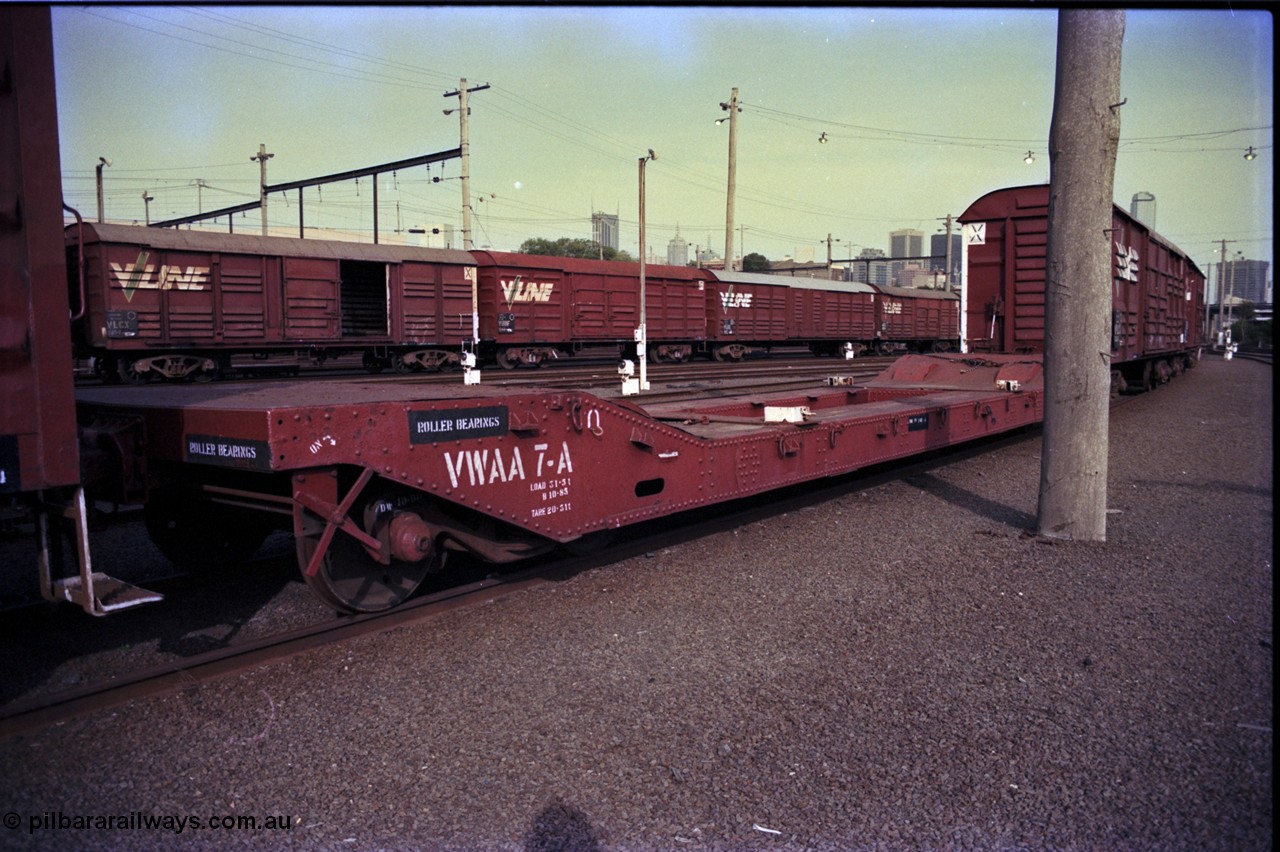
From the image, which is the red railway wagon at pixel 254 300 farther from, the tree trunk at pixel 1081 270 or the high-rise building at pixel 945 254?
the high-rise building at pixel 945 254

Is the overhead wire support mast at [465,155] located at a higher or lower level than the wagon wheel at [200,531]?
higher

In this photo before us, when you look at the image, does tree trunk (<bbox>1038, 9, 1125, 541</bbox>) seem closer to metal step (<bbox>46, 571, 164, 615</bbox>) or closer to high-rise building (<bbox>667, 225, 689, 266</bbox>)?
metal step (<bbox>46, 571, 164, 615</bbox>)

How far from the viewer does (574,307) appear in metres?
27.9

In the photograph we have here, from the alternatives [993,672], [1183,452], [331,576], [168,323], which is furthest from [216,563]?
[168,323]

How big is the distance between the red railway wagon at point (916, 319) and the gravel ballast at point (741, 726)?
3720 centimetres

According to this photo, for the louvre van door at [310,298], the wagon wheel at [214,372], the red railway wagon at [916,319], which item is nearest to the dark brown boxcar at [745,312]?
the red railway wagon at [916,319]

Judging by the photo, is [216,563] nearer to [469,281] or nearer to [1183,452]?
[1183,452]

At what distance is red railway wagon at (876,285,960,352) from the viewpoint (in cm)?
4200

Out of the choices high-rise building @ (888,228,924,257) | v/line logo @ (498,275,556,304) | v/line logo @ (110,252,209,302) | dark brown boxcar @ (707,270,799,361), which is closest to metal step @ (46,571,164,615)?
v/line logo @ (110,252,209,302)

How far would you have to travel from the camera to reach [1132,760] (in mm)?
3420

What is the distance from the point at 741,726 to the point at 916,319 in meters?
43.6

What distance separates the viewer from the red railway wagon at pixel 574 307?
85.1 ft

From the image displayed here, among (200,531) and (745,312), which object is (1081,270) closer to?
(200,531)

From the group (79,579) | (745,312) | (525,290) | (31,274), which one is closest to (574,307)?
(525,290)
